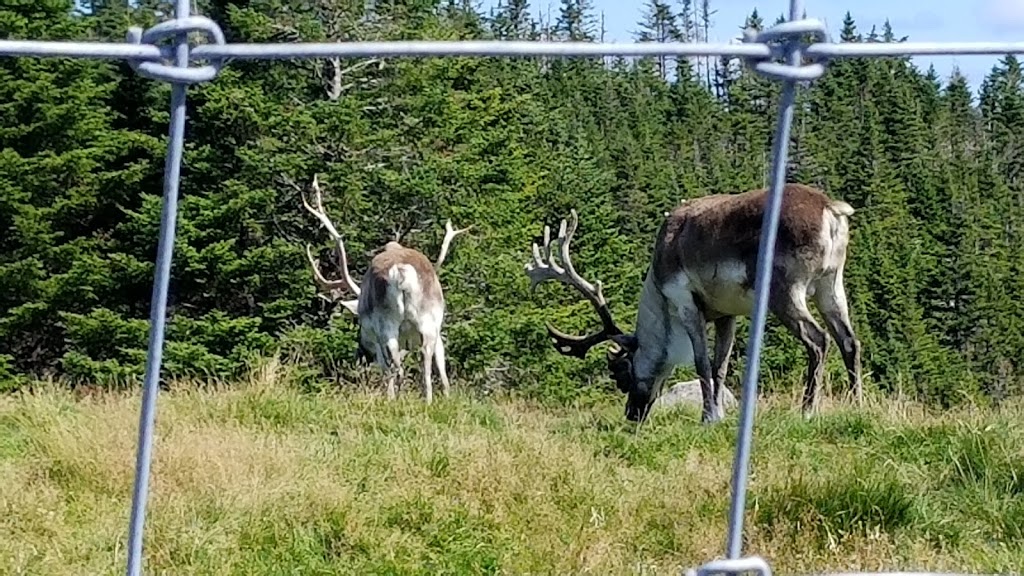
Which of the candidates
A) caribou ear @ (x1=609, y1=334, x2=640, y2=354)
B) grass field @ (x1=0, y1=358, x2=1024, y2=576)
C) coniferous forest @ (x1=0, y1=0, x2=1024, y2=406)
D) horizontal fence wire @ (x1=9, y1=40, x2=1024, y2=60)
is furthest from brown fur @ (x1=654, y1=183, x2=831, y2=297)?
coniferous forest @ (x1=0, y1=0, x2=1024, y2=406)

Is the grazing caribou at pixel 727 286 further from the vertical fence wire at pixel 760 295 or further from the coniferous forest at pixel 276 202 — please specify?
the coniferous forest at pixel 276 202

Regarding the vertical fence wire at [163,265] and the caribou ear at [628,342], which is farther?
the caribou ear at [628,342]

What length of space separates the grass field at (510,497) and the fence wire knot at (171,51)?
2.61 metres

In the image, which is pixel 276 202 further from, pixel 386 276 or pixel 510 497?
pixel 510 497

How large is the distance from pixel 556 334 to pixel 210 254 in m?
14.2

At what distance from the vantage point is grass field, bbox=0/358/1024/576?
13.2ft

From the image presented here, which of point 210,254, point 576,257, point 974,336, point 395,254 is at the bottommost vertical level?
point 974,336

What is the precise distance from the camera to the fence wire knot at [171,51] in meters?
1.54

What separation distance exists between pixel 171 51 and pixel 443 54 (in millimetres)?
351

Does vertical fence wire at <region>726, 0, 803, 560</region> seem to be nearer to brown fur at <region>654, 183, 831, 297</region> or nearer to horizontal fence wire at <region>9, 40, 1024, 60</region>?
horizontal fence wire at <region>9, 40, 1024, 60</region>

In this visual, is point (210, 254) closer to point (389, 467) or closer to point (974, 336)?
point (389, 467)

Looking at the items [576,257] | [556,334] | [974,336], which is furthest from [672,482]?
[974,336]

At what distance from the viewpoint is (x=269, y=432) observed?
20.7ft

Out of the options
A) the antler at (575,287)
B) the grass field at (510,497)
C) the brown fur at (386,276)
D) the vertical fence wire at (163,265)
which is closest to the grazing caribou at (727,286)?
the antler at (575,287)
